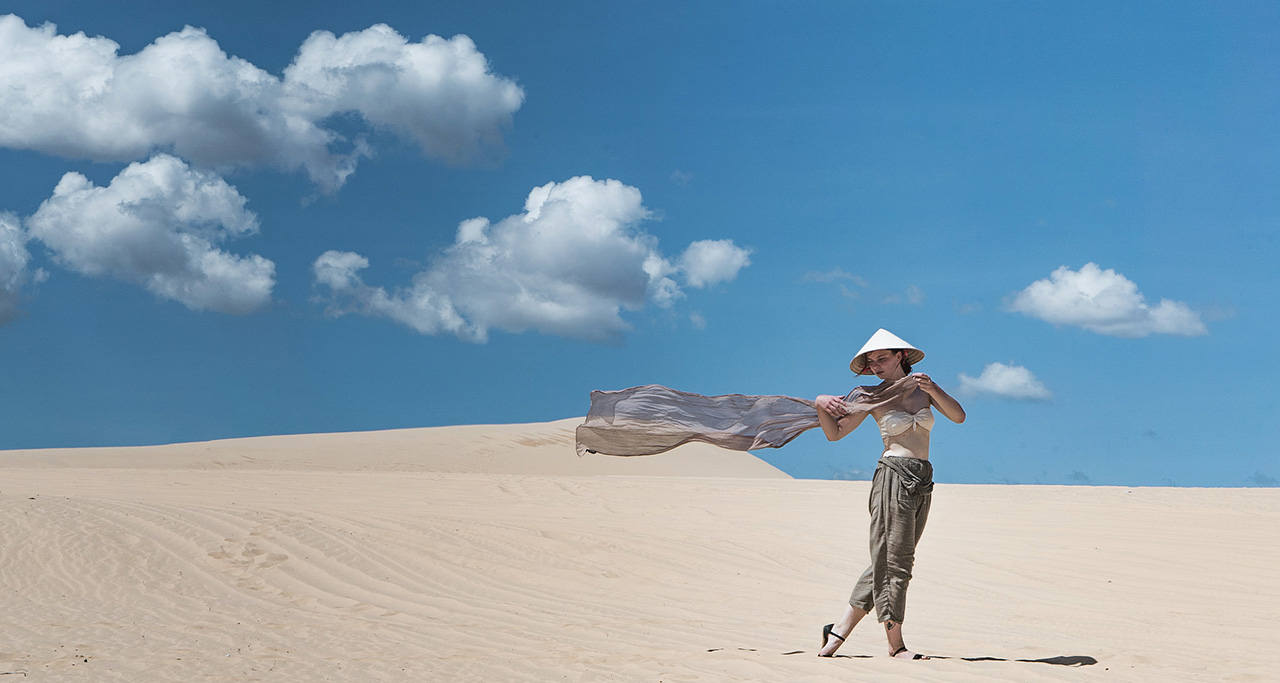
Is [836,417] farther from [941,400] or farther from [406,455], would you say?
[406,455]

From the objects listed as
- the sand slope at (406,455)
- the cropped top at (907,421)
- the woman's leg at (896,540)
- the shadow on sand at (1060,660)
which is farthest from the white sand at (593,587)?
the sand slope at (406,455)

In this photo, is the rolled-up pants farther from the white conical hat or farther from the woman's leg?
the white conical hat

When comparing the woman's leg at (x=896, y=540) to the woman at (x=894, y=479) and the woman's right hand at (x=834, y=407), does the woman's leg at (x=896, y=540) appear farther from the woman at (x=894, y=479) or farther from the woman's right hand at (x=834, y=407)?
A: the woman's right hand at (x=834, y=407)

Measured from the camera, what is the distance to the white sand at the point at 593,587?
238 inches

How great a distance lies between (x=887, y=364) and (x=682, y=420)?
1678 mm

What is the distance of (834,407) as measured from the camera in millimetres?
6164

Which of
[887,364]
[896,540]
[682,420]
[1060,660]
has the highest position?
[887,364]

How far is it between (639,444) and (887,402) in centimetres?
195

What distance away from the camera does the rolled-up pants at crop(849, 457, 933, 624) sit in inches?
230

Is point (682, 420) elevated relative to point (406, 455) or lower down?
lower down

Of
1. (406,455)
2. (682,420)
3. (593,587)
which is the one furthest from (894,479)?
(406,455)

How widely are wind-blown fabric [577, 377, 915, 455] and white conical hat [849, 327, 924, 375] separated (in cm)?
58

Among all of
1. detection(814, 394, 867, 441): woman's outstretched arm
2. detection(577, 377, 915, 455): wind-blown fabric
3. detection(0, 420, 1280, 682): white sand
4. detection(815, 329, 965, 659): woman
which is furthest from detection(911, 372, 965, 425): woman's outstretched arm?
detection(0, 420, 1280, 682): white sand

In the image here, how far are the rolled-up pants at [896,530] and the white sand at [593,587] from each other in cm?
39
